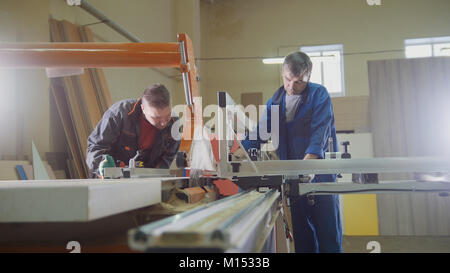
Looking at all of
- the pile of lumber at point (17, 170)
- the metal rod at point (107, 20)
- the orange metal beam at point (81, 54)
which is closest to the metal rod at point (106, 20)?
the metal rod at point (107, 20)

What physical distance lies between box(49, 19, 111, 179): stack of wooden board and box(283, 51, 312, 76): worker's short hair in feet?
8.04

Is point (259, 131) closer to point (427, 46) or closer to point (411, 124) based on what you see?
point (411, 124)

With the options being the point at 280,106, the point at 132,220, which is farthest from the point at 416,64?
the point at 132,220

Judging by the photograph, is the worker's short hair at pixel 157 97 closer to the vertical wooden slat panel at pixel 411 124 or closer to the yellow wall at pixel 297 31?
the vertical wooden slat panel at pixel 411 124

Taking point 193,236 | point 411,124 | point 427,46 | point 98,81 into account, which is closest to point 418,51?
point 427,46

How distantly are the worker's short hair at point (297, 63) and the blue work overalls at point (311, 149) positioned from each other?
166mm

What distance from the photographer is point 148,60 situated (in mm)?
1079

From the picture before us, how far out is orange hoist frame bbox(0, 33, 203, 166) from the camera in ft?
3.40

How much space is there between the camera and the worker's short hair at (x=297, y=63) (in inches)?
70.3

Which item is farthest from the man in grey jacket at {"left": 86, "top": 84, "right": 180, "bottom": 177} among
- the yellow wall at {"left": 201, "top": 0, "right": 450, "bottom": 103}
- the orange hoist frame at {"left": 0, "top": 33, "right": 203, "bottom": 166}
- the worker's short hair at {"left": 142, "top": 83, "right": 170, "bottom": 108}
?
the yellow wall at {"left": 201, "top": 0, "right": 450, "bottom": 103}

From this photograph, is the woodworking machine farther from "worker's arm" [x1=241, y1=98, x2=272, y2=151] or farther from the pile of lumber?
the pile of lumber
